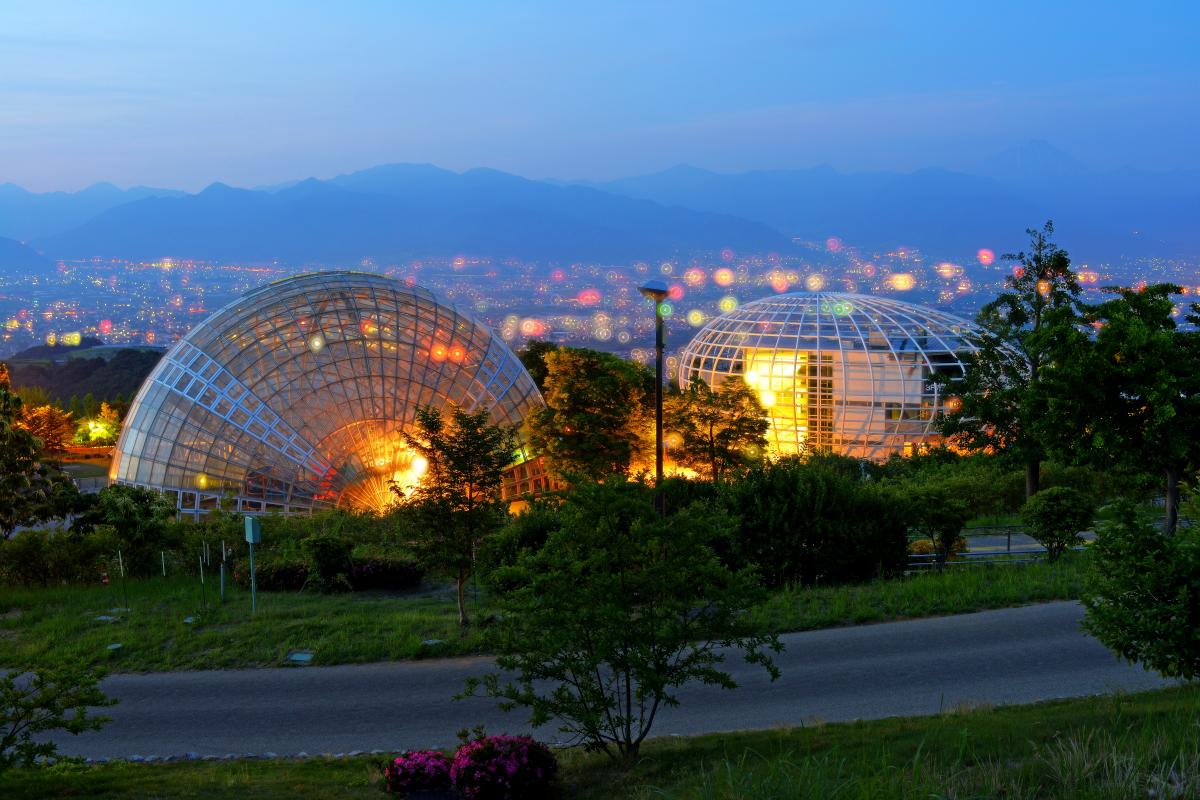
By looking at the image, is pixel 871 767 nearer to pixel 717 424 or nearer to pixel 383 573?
pixel 383 573

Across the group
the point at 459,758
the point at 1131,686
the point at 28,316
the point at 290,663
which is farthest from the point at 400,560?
the point at 28,316

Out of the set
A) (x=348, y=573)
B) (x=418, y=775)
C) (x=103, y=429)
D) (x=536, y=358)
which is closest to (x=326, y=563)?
(x=348, y=573)

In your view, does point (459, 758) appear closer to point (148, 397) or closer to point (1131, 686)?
point (1131, 686)

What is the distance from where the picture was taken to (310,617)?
17.8 metres

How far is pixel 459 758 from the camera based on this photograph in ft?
32.4

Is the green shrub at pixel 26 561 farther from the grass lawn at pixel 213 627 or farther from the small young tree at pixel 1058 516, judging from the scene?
the small young tree at pixel 1058 516

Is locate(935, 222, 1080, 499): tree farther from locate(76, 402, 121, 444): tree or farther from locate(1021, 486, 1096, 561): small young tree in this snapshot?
locate(76, 402, 121, 444): tree

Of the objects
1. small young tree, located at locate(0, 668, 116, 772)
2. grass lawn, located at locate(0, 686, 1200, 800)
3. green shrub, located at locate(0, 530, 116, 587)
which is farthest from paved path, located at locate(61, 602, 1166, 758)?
green shrub, located at locate(0, 530, 116, 587)

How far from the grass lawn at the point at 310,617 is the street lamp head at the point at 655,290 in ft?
18.2

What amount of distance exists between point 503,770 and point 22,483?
17.3m

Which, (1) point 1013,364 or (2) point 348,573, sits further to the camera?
(1) point 1013,364

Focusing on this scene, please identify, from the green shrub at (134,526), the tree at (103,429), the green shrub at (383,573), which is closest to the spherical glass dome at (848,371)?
the green shrub at (383,573)

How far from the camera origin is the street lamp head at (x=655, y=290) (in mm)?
16719

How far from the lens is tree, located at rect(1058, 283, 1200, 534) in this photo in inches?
739
